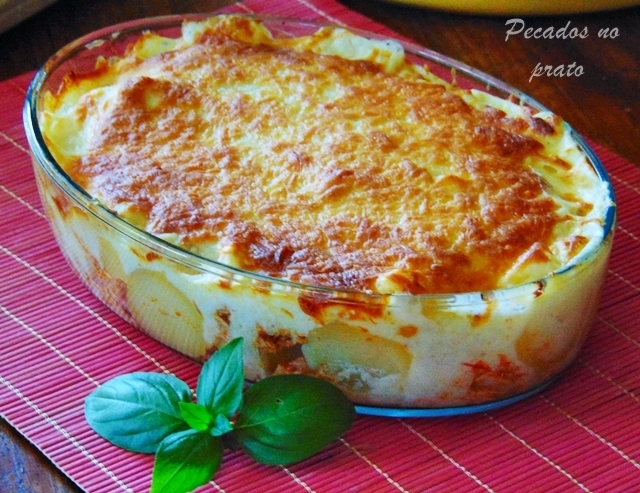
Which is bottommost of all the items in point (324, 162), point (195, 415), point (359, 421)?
point (359, 421)

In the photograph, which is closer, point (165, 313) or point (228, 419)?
point (228, 419)

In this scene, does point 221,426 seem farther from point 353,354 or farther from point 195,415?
point 353,354

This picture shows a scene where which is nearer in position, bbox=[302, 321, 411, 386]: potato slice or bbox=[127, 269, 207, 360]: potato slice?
bbox=[302, 321, 411, 386]: potato slice

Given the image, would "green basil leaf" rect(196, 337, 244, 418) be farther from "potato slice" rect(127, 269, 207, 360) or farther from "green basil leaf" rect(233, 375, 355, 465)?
"potato slice" rect(127, 269, 207, 360)

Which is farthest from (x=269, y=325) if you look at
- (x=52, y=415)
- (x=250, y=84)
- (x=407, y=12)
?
(x=407, y=12)

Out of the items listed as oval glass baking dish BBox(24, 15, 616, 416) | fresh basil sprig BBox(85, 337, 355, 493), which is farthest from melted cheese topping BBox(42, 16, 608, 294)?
fresh basil sprig BBox(85, 337, 355, 493)

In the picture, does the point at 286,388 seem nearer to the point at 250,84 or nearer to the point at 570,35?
the point at 250,84

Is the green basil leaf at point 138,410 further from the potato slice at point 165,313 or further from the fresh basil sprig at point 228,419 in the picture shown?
the potato slice at point 165,313

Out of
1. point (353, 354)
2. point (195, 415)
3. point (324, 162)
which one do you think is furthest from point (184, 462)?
point (324, 162)
